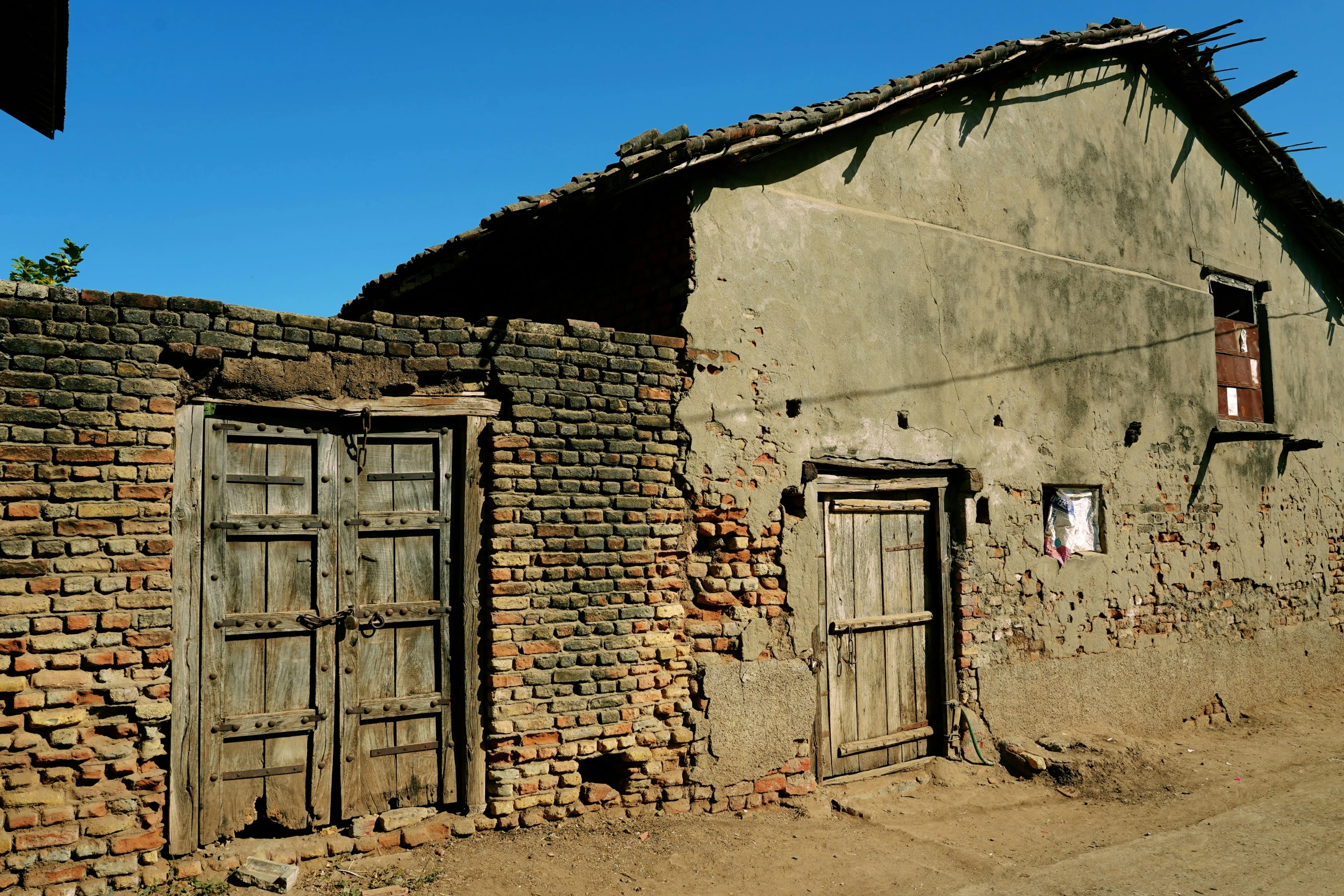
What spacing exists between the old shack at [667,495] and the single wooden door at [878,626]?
3 centimetres

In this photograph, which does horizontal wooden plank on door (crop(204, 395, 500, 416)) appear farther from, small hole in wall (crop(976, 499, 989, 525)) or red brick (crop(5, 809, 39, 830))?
small hole in wall (crop(976, 499, 989, 525))

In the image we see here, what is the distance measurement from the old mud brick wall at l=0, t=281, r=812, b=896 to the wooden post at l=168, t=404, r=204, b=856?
72 mm

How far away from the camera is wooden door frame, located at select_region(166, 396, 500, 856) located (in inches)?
168

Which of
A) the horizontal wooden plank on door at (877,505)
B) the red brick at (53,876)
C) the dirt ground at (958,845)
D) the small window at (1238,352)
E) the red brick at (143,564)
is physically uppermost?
the small window at (1238,352)

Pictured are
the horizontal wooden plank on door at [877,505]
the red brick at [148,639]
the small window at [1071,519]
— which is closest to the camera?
the red brick at [148,639]

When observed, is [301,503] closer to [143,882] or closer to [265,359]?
[265,359]

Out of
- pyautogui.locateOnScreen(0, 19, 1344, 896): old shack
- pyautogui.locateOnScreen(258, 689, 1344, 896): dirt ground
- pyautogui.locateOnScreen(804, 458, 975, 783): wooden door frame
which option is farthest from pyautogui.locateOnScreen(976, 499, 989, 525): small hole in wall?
pyautogui.locateOnScreen(258, 689, 1344, 896): dirt ground

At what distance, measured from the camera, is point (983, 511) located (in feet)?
22.9

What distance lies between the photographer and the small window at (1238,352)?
9328 mm

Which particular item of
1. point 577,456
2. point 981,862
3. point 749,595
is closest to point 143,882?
point 577,456

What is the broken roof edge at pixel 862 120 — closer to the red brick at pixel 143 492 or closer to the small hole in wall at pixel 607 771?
the red brick at pixel 143 492

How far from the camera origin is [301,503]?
4.67 m

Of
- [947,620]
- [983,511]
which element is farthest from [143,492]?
[983,511]

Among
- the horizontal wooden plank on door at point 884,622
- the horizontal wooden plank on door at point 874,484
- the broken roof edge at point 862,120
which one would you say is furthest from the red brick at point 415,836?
the broken roof edge at point 862,120
